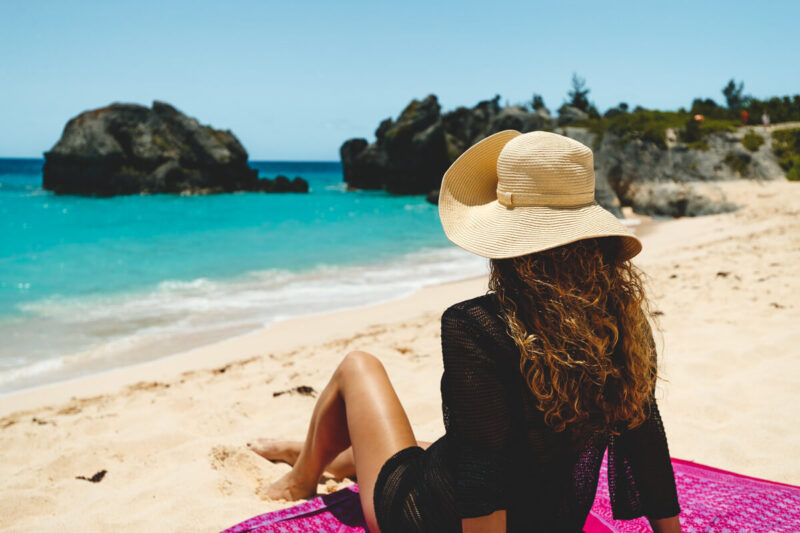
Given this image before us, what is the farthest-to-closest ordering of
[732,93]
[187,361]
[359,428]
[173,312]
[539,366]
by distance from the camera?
1. [732,93]
2. [173,312]
3. [187,361]
4. [359,428]
5. [539,366]

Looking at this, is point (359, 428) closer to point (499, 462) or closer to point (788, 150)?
point (499, 462)

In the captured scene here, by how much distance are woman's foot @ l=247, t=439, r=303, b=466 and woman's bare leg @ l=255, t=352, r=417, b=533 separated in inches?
14.8

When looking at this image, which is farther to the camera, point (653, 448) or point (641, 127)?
point (641, 127)

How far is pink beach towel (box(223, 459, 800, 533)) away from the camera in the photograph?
2137 mm

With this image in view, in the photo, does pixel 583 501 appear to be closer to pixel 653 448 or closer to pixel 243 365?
pixel 653 448

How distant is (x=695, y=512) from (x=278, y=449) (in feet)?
6.44

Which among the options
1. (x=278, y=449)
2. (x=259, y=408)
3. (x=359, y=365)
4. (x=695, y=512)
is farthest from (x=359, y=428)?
(x=259, y=408)

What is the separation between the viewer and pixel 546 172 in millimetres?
1497

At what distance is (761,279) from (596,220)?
572 cm

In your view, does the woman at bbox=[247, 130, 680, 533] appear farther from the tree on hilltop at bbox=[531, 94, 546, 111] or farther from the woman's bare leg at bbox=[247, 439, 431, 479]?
the tree on hilltop at bbox=[531, 94, 546, 111]

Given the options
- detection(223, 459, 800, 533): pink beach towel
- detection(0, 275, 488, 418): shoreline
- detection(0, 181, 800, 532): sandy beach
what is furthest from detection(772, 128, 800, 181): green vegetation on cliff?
detection(223, 459, 800, 533): pink beach towel

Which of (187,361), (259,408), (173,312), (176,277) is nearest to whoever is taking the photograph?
(259,408)

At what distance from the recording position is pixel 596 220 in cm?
149

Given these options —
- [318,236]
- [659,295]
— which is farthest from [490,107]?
[659,295]
